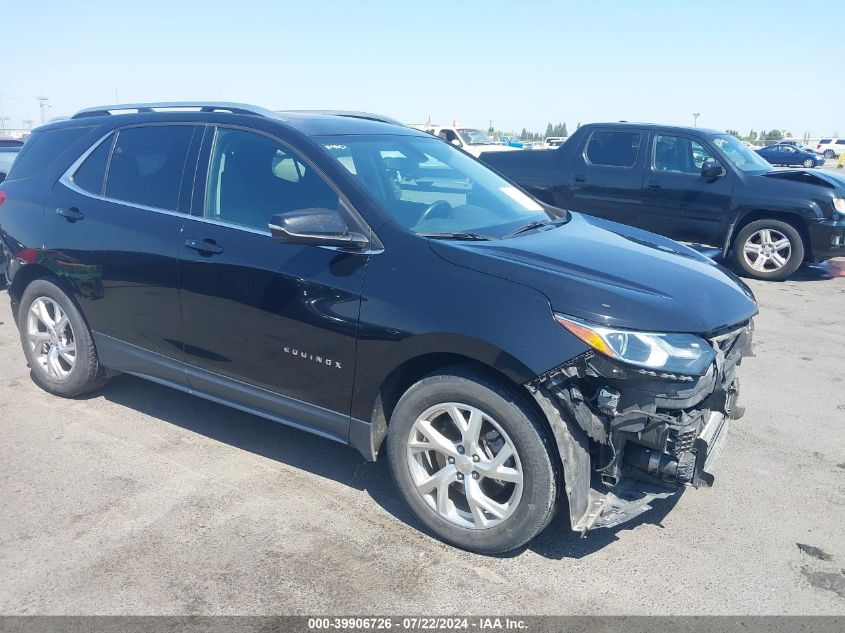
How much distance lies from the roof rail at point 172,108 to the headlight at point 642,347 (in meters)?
2.13

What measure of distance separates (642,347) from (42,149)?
4.11 metres

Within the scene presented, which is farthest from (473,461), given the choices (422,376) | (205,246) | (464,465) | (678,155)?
(678,155)

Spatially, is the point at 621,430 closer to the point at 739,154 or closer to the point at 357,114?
the point at 357,114

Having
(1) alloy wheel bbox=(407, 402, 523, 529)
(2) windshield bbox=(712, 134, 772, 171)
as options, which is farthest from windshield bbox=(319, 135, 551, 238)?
(2) windshield bbox=(712, 134, 772, 171)

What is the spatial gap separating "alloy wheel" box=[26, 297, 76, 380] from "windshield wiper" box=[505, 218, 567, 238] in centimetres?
288

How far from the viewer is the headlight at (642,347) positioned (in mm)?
2756

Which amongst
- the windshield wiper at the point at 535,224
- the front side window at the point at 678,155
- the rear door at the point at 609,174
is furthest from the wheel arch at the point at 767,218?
the windshield wiper at the point at 535,224

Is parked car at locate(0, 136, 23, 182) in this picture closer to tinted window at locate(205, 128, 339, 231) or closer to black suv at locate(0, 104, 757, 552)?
black suv at locate(0, 104, 757, 552)

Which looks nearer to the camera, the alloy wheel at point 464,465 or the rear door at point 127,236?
the alloy wheel at point 464,465

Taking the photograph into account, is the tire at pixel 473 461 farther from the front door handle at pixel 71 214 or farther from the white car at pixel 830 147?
Answer: the white car at pixel 830 147

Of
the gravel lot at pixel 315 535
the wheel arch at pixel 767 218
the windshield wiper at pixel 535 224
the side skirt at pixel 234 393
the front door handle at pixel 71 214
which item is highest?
the windshield wiper at pixel 535 224

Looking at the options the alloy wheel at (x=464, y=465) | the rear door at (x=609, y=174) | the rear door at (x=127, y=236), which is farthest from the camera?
the rear door at (x=609, y=174)

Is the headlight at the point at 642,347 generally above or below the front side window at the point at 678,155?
below

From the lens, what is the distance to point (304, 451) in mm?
4137
